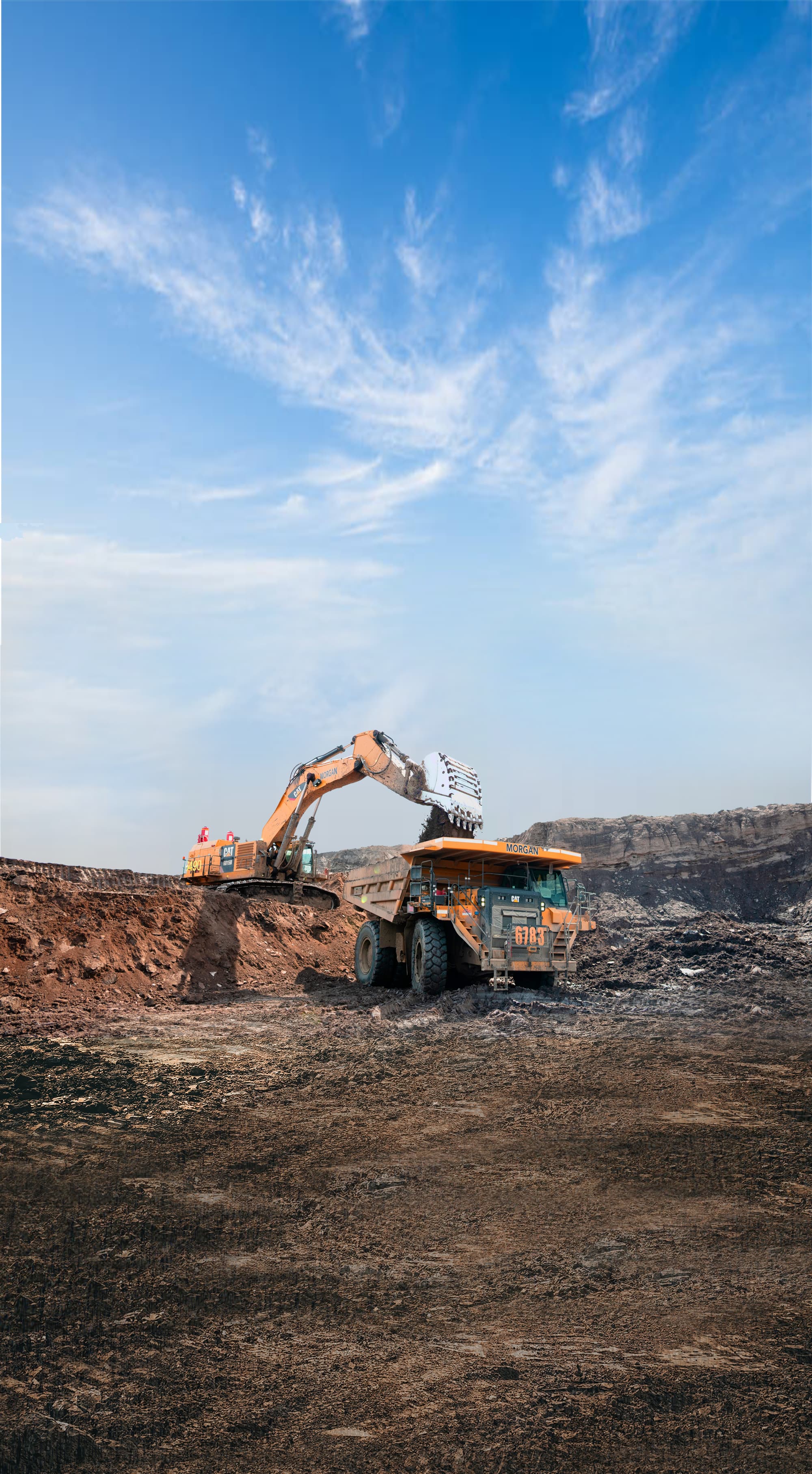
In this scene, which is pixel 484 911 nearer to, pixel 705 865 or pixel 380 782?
pixel 380 782

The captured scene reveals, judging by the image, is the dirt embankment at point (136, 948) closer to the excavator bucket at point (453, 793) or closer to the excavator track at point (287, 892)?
the excavator track at point (287, 892)

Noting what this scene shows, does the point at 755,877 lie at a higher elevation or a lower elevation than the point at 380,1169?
higher

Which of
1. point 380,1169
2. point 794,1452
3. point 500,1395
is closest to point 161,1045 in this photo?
point 380,1169

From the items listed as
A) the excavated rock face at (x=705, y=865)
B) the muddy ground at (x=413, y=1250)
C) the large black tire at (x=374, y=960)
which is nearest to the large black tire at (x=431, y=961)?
the large black tire at (x=374, y=960)

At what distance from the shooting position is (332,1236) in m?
4.50

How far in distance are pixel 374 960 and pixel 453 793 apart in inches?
129

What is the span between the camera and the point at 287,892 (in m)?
18.0

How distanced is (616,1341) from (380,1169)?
244 centimetres

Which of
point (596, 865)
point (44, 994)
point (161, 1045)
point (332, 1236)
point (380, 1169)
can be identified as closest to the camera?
point (332, 1236)

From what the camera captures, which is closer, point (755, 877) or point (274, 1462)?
point (274, 1462)

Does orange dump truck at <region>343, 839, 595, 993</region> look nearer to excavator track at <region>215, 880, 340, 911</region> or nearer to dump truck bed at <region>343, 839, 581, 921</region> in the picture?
dump truck bed at <region>343, 839, 581, 921</region>

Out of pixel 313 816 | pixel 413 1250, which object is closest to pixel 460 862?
pixel 313 816

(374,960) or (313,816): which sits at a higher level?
(313,816)

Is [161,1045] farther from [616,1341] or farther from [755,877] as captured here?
[755,877]
